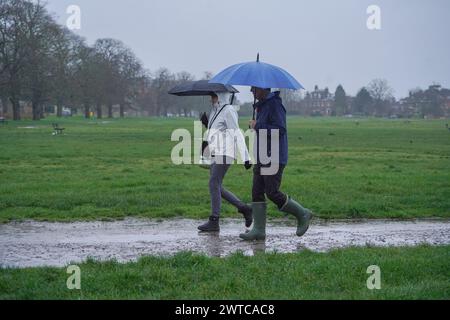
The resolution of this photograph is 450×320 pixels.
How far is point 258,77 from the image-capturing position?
8258 mm

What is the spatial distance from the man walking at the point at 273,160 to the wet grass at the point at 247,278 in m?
1.43

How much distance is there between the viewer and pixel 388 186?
14.2m

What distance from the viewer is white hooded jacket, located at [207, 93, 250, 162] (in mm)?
9219

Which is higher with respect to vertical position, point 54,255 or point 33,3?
point 33,3

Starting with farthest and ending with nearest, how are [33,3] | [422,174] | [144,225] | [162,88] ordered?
[162,88], [33,3], [422,174], [144,225]

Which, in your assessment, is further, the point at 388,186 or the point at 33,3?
the point at 33,3

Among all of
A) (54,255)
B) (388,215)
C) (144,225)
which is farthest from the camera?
(388,215)

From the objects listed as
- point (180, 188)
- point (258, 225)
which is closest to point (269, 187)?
point (258, 225)

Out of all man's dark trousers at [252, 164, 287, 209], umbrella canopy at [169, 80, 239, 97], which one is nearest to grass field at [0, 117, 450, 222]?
man's dark trousers at [252, 164, 287, 209]

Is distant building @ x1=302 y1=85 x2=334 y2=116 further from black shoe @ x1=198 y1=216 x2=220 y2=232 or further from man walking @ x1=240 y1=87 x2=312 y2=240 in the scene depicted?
man walking @ x1=240 y1=87 x2=312 y2=240

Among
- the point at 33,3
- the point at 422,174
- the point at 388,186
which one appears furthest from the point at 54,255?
the point at 33,3

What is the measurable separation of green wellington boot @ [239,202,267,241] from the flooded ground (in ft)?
0.39
